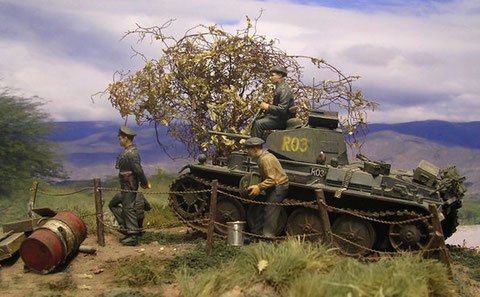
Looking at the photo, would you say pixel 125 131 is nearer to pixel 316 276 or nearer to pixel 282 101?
pixel 282 101

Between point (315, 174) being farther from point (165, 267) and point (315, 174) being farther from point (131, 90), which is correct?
point (131, 90)

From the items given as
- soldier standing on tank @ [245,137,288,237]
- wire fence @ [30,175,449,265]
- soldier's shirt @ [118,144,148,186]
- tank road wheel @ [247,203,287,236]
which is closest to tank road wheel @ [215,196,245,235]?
tank road wheel @ [247,203,287,236]

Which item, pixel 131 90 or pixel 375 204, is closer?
pixel 375 204

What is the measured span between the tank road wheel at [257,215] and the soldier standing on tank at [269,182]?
0.92 feet

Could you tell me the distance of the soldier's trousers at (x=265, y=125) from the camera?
1066cm

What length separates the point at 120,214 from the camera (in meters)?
10.5

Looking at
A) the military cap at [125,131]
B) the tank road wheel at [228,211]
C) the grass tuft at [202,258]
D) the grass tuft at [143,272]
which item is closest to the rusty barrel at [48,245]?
the grass tuft at [143,272]

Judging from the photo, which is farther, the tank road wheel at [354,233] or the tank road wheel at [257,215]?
the tank road wheel at [257,215]

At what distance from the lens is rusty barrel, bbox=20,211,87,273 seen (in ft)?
27.2

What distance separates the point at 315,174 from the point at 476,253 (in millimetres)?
4018

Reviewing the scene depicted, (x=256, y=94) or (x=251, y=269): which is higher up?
(x=256, y=94)

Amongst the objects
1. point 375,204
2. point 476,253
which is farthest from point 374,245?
point 476,253

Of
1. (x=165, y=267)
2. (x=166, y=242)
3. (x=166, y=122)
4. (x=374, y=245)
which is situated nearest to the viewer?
(x=165, y=267)

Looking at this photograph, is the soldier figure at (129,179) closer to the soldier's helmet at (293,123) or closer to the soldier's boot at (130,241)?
the soldier's boot at (130,241)
